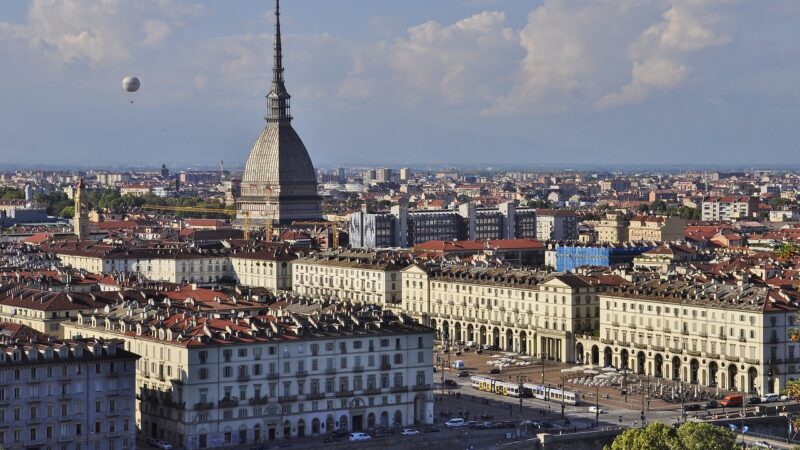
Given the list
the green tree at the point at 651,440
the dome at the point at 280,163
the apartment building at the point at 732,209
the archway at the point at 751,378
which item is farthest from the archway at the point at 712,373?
the apartment building at the point at 732,209

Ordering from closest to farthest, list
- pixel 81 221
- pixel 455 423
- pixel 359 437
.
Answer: pixel 359 437
pixel 455 423
pixel 81 221

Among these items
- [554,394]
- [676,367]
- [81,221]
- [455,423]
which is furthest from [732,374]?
[81,221]

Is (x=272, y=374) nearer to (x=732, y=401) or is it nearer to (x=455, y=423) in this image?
(x=455, y=423)

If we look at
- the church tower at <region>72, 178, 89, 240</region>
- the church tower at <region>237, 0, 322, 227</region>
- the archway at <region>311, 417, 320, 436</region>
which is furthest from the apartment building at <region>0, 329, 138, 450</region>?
the church tower at <region>237, 0, 322, 227</region>

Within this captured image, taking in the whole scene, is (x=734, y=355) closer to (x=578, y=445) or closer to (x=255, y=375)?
(x=578, y=445)

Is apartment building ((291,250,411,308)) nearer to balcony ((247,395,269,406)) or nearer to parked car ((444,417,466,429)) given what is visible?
parked car ((444,417,466,429))

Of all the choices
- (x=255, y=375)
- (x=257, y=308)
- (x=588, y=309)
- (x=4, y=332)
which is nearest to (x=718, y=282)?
(x=588, y=309)
